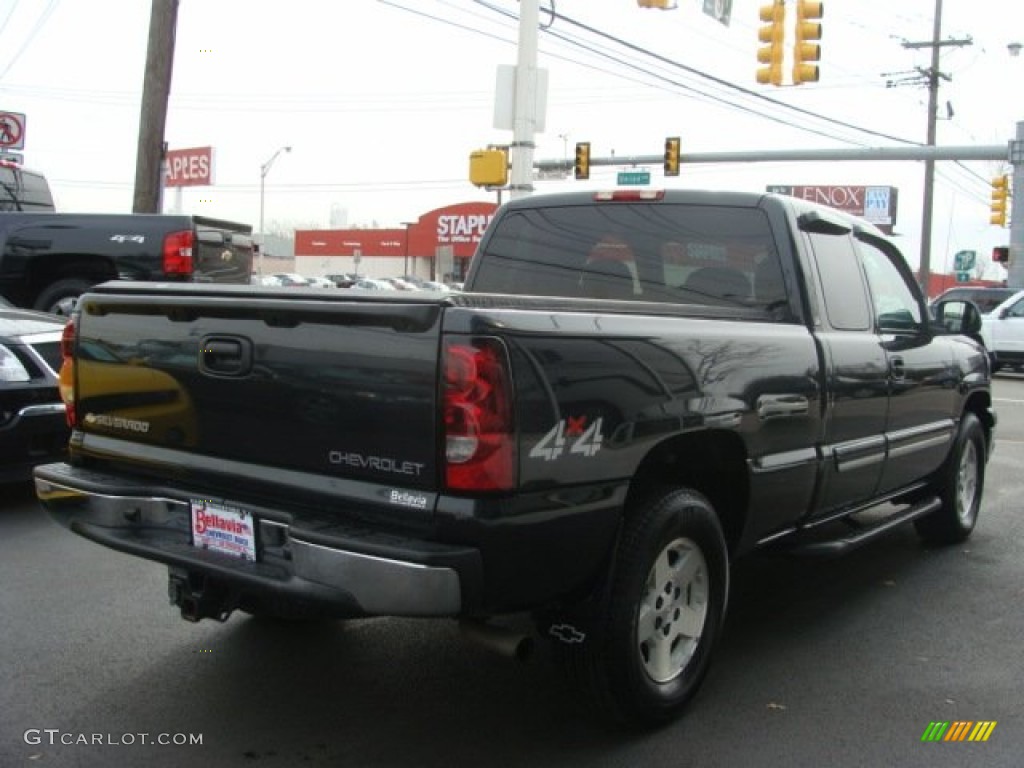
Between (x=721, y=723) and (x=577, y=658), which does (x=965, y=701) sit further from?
(x=577, y=658)

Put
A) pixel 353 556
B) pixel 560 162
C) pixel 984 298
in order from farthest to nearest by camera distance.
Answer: pixel 560 162 < pixel 984 298 < pixel 353 556

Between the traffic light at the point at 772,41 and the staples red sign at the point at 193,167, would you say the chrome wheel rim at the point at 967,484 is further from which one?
the staples red sign at the point at 193,167

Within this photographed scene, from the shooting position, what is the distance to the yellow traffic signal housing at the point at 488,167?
12891 mm

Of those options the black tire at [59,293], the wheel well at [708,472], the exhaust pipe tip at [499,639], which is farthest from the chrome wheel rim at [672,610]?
the black tire at [59,293]

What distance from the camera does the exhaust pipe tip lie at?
10.4ft

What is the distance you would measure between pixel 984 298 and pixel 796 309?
20.6m

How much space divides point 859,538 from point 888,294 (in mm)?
1347

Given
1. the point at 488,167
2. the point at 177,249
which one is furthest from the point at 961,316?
the point at 488,167

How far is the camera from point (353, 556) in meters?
2.87

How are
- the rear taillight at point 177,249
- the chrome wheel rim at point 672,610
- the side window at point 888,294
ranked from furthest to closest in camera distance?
the rear taillight at point 177,249
the side window at point 888,294
the chrome wheel rim at point 672,610

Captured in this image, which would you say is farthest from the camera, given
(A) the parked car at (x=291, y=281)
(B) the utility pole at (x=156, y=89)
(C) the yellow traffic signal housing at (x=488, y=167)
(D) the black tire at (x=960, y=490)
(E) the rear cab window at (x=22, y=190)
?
(E) the rear cab window at (x=22, y=190)

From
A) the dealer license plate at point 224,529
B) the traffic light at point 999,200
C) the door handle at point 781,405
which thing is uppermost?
the traffic light at point 999,200

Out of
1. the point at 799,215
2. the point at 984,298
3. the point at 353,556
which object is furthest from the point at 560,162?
the point at 353,556

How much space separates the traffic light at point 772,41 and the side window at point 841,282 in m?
13.4
